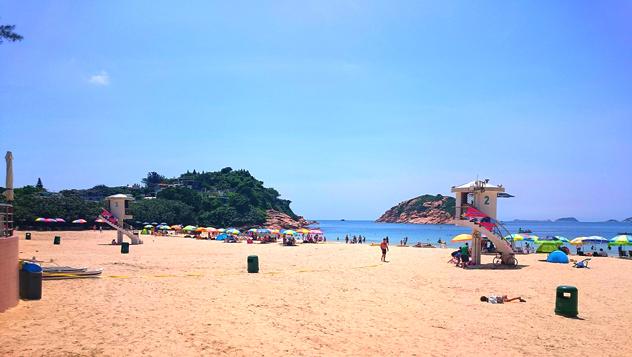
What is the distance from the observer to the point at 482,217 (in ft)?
76.3

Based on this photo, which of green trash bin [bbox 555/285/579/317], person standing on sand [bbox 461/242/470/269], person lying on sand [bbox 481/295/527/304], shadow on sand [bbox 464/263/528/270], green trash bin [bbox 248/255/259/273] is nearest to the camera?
green trash bin [bbox 555/285/579/317]

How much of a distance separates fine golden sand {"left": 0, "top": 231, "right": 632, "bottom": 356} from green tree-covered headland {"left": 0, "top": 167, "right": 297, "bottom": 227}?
50.3m

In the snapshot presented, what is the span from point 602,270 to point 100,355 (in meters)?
23.3

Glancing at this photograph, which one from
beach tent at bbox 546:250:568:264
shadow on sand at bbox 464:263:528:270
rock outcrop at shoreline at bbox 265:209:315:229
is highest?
beach tent at bbox 546:250:568:264

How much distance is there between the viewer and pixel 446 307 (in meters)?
12.8

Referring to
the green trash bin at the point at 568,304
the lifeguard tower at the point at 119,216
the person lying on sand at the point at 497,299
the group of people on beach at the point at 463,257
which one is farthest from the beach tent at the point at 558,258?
the lifeguard tower at the point at 119,216

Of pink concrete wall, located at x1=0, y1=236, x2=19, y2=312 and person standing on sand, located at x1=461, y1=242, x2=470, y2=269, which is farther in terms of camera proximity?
person standing on sand, located at x1=461, y1=242, x2=470, y2=269

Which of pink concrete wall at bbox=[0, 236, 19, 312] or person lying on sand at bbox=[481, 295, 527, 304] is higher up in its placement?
pink concrete wall at bbox=[0, 236, 19, 312]

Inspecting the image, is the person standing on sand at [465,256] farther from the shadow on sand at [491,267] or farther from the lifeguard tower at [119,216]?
the lifeguard tower at [119,216]

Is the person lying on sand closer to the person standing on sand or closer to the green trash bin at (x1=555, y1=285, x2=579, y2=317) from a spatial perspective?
the green trash bin at (x1=555, y1=285, x2=579, y2=317)

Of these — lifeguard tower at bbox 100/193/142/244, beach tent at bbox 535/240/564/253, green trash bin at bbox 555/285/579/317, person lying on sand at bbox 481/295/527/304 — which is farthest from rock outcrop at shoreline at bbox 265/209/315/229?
green trash bin at bbox 555/285/579/317

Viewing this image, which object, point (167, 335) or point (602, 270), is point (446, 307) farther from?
point (602, 270)

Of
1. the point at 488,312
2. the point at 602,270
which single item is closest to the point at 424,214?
the point at 602,270

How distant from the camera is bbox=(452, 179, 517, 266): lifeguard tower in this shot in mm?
23281
